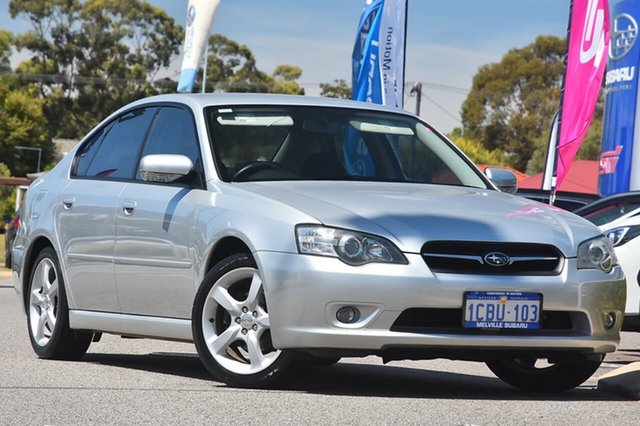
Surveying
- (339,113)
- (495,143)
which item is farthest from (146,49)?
(339,113)

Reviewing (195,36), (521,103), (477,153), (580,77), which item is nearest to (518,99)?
(521,103)

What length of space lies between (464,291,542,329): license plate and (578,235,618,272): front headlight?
37 cm

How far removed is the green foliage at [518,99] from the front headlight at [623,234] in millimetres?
73606

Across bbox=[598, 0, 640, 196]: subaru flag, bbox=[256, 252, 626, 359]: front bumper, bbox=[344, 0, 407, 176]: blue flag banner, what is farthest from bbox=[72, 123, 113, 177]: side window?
Result: bbox=[598, 0, 640, 196]: subaru flag

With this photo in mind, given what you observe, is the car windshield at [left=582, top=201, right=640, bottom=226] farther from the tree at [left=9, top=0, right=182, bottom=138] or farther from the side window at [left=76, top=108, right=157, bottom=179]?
A: the tree at [left=9, top=0, right=182, bottom=138]

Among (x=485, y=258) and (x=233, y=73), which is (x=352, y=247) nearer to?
(x=485, y=258)

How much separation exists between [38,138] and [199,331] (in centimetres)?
8046

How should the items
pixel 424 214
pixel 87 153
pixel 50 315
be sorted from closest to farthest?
pixel 424 214 < pixel 50 315 < pixel 87 153

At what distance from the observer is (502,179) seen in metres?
8.33

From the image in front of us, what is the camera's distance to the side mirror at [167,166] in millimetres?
7508

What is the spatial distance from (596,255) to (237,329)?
6.01ft

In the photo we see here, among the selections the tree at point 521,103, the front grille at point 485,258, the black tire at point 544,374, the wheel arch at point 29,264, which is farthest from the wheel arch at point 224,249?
the tree at point 521,103

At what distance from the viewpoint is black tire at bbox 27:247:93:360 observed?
344 inches

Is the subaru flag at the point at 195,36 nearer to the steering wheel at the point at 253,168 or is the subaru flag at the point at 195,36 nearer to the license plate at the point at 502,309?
the steering wheel at the point at 253,168
